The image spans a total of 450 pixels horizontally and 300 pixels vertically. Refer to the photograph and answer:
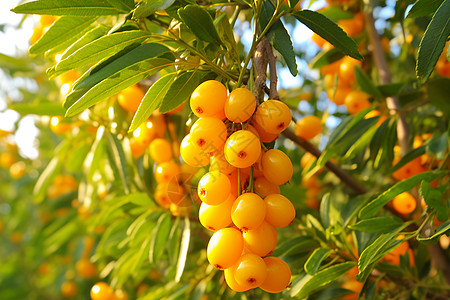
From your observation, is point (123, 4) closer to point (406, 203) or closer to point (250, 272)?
point (250, 272)

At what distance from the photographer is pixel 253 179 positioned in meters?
0.69

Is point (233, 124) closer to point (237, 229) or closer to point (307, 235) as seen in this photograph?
point (237, 229)

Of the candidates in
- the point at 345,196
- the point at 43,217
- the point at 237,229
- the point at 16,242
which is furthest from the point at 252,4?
the point at 16,242

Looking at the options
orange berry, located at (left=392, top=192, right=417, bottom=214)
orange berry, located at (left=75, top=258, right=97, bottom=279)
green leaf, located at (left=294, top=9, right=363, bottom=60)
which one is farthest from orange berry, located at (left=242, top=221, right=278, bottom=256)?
orange berry, located at (left=75, top=258, right=97, bottom=279)

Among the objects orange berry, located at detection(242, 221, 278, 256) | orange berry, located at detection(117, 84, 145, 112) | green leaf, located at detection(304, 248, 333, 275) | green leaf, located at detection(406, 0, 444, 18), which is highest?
green leaf, located at detection(406, 0, 444, 18)

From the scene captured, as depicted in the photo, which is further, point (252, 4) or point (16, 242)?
point (16, 242)

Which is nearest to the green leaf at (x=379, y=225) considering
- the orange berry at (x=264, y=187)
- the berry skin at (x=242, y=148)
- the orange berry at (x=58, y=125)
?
the orange berry at (x=264, y=187)

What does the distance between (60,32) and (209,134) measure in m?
0.38

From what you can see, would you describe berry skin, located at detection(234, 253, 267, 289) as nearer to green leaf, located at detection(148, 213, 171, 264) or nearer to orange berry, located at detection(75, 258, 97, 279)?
green leaf, located at detection(148, 213, 171, 264)

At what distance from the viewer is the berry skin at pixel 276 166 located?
2.09 ft

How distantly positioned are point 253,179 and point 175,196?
0.49 m

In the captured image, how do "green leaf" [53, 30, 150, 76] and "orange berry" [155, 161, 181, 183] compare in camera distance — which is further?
"orange berry" [155, 161, 181, 183]

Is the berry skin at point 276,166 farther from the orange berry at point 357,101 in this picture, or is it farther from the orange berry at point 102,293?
the orange berry at point 102,293

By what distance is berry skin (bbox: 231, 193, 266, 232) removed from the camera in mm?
597
